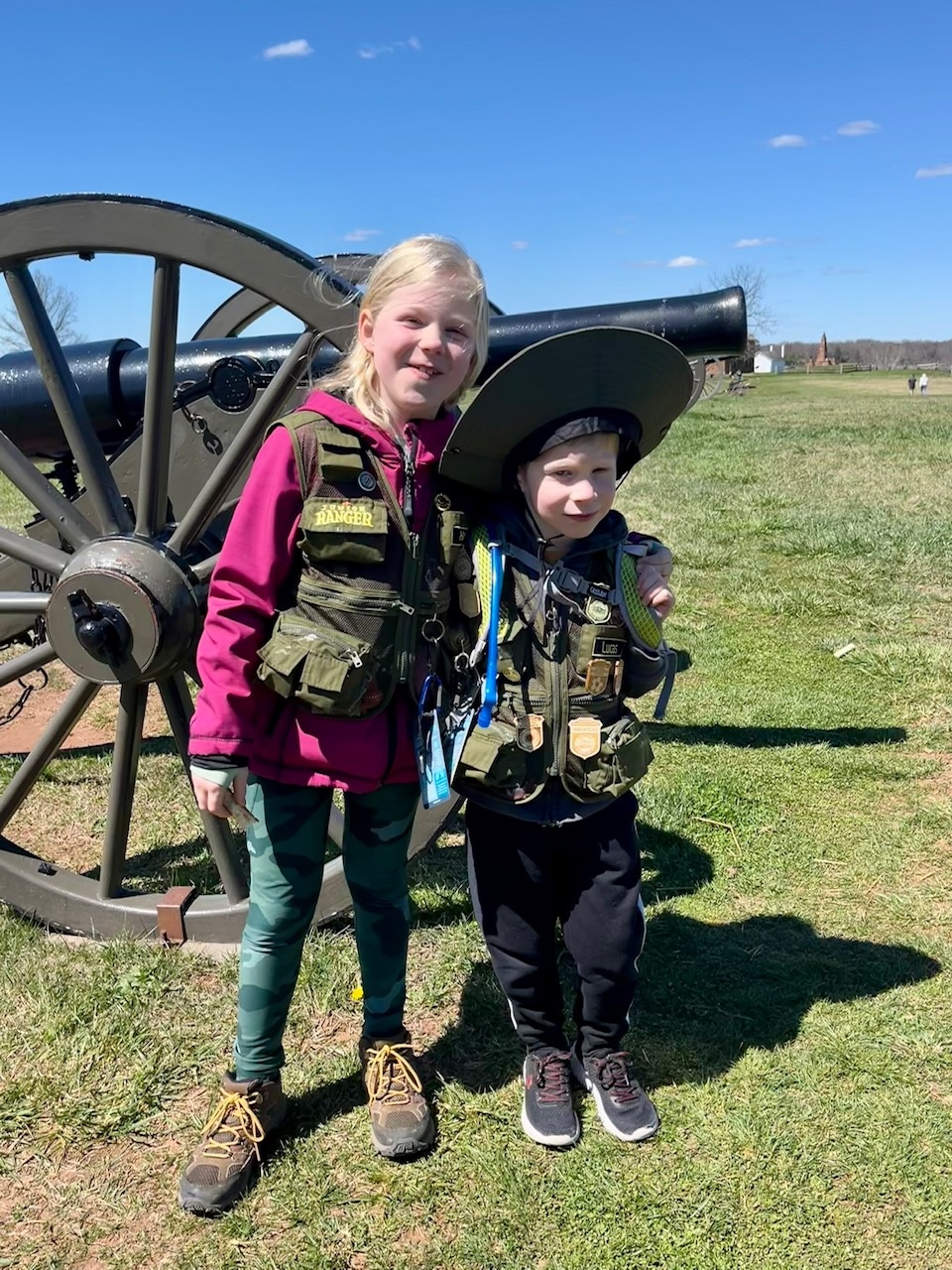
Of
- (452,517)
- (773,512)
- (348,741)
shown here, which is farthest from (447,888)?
(773,512)

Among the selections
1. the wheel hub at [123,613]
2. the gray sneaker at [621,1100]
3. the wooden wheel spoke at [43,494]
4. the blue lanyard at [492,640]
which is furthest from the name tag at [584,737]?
the wooden wheel spoke at [43,494]

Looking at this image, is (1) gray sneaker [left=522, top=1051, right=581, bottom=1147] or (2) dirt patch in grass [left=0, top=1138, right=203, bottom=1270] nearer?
(2) dirt patch in grass [left=0, top=1138, right=203, bottom=1270]

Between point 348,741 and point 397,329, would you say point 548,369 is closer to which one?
point 397,329

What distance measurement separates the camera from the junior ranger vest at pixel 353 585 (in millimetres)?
2018

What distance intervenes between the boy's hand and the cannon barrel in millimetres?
1389

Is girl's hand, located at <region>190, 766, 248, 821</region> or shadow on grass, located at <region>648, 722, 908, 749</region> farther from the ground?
girl's hand, located at <region>190, 766, 248, 821</region>

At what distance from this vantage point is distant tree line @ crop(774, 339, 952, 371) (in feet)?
234

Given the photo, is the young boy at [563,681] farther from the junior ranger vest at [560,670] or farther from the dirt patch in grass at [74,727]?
the dirt patch in grass at [74,727]

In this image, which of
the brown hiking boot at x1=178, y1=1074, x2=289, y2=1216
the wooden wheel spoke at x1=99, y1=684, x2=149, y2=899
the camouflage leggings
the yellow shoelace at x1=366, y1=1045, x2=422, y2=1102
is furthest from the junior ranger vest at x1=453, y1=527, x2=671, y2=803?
the wooden wheel spoke at x1=99, y1=684, x2=149, y2=899

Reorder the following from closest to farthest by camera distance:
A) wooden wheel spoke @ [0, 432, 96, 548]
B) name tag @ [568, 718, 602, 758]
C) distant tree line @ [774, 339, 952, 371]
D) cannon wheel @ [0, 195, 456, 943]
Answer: name tag @ [568, 718, 602, 758], cannon wheel @ [0, 195, 456, 943], wooden wheel spoke @ [0, 432, 96, 548], distant tree line @ [774, 339, 952, 371]

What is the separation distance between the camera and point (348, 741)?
2150 mm

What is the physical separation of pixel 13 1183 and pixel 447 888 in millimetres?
1518

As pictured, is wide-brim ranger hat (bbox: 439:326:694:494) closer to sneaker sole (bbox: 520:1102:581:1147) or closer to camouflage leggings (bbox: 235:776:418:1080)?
camouflage leggings (bbox: 235:776:418:1080)

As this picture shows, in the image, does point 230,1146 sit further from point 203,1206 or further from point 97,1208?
point 97,1208
